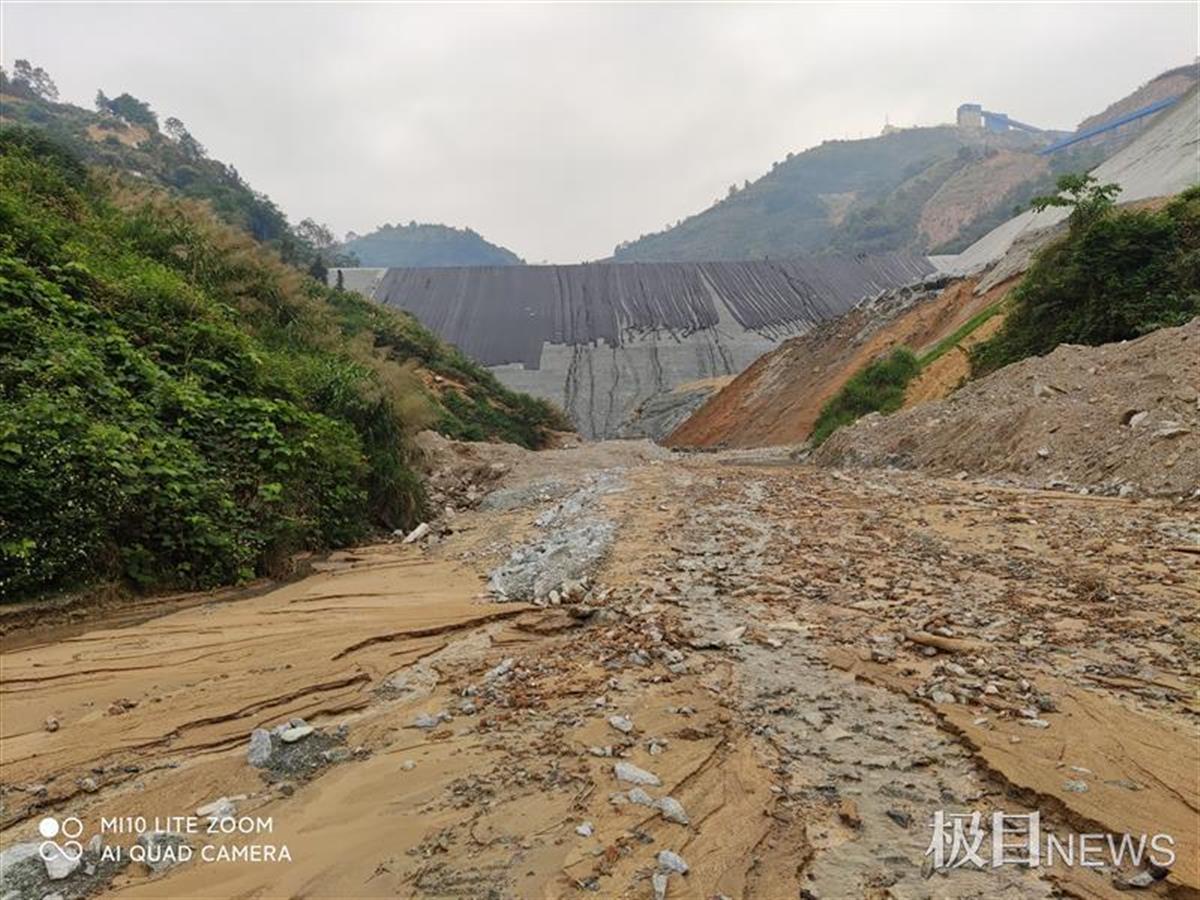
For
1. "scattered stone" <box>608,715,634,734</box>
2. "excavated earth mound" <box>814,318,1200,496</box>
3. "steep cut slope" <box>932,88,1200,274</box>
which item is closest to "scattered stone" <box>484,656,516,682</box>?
"scattered stone" <box>608,715,634,734</box>

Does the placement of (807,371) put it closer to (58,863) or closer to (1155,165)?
(1155,165)

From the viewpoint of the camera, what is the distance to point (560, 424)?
23125 mm

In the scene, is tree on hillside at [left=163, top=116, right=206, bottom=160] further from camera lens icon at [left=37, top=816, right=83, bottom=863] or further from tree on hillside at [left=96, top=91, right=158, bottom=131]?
camera lens icon at [left=37, top=816, right=83, bottom=863]

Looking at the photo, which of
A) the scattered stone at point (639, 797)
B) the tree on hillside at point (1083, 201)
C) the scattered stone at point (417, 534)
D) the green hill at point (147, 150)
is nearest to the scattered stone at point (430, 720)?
the scattered stone at point (639, 797)

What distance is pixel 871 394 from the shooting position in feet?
60.2

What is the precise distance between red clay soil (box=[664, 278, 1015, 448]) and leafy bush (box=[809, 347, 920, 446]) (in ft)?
5.94

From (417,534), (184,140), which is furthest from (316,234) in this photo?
(417,534)

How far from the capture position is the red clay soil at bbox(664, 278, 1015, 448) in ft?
72.1

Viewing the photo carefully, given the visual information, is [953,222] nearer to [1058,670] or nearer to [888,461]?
[888,461]

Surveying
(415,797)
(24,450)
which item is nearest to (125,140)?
(24,450)

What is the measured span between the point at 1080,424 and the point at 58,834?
988 cm

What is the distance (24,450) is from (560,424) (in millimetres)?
18691

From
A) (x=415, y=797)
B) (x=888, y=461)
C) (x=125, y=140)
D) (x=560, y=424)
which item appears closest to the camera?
(x=415, y=797)

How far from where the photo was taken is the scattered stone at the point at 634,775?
103 inches
